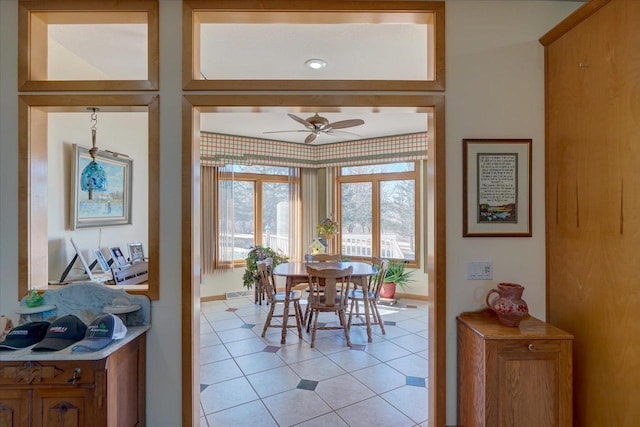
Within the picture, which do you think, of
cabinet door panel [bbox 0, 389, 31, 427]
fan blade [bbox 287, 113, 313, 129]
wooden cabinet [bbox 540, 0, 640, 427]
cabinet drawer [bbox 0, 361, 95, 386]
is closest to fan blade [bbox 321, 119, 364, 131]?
fan blade [bbox 287, 113, 313, 129]

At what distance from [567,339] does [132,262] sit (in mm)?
3467

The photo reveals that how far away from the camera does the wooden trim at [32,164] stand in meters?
1.87

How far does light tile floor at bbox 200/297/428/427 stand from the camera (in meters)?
2.26

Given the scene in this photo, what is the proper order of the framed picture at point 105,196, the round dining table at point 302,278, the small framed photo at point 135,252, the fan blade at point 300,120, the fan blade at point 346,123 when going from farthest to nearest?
the round dining table at point 302,278 < the fan blade at point 346,123 < the small framed photo at point 135,252 < the fan blade at point 300,120 < the framed picture at point 105,196

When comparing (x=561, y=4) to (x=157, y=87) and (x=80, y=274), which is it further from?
(x=80, y=274)

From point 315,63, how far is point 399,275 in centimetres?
369

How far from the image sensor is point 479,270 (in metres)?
→ 1.94

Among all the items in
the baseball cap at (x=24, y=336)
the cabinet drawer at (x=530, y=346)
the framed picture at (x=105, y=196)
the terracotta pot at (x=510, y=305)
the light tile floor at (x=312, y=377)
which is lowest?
the light tile floor at (x=312, y=377)

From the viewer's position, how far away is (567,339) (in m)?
1.61

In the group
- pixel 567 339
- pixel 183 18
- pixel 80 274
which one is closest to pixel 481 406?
pixel 567 339

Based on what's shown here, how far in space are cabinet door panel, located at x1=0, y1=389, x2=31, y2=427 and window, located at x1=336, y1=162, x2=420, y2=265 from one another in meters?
4.84

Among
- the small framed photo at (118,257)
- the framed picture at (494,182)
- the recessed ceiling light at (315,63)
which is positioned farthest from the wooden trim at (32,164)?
the framed picture at (494,182)

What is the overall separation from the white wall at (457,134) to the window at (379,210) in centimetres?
343

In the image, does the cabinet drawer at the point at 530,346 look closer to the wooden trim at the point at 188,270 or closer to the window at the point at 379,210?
the wooden trim at the point at 188,270
